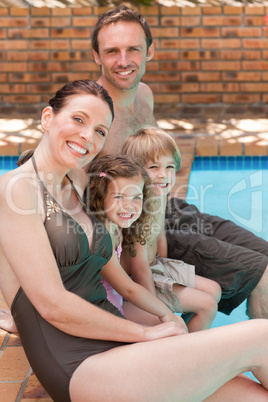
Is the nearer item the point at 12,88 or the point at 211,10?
the point at 211,10

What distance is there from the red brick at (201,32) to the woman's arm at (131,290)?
237 inches

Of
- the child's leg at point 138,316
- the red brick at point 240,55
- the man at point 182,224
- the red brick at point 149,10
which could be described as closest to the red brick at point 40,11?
the red brick at point 149,10

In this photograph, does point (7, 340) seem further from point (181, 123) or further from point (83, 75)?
point (83, 75)

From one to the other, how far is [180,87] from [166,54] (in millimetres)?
466

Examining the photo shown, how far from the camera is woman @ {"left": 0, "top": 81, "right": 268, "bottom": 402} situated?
2.00 metres

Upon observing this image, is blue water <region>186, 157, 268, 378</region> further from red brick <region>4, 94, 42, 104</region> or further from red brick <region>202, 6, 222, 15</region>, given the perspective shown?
red brick <region>4, 94, 42, 104</region>

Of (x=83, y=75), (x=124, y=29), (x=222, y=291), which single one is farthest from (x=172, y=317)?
(x=83, y=75)

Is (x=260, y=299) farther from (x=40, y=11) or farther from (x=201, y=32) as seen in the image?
(x=40, y=11)

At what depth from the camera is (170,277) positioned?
3.10 metres

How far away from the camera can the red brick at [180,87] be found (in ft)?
26.7

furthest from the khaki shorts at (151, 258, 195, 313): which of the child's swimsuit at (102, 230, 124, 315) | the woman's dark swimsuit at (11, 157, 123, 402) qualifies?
the woman's dark swimsuit at (11, 157, 123, 402)

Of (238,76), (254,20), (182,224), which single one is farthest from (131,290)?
(254,20)

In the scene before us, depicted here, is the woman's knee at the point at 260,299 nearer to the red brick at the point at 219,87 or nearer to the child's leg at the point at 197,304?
the child's leg at the point at 197,304

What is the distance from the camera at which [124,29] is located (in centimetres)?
339
